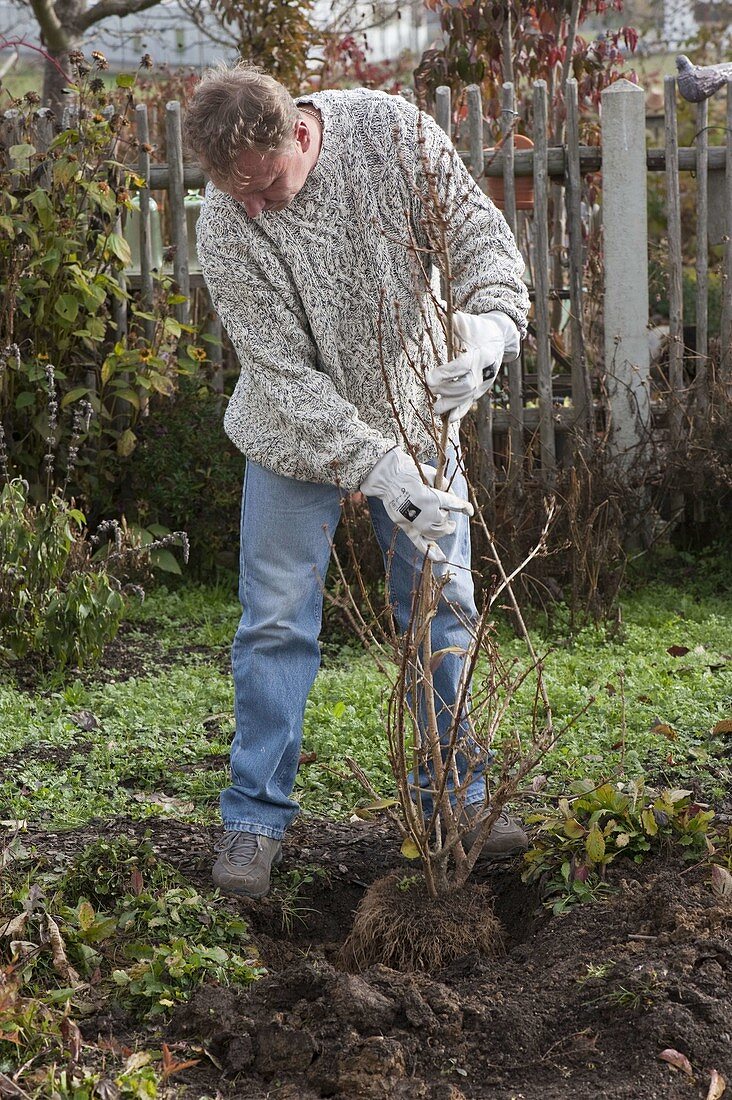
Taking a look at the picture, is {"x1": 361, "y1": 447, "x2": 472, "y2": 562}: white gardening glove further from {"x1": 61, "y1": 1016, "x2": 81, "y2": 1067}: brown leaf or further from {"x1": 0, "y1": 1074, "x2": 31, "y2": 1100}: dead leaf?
{"x1": 0, "y1": 1074, "x2": 31, "y2": 1100}: dead leaf

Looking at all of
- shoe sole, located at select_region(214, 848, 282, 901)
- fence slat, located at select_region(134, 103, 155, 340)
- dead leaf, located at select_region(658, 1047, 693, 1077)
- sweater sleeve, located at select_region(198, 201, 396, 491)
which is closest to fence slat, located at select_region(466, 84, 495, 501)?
fence slat, located at select_region(134, 103, 155, 340)

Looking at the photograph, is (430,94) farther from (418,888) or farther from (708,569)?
(418,888)

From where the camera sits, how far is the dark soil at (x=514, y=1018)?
2006mm

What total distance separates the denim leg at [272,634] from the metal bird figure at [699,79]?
11.3ft

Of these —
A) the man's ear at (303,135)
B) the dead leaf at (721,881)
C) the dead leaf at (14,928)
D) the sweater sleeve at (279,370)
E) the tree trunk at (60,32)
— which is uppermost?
the tree trunk at (60,32)

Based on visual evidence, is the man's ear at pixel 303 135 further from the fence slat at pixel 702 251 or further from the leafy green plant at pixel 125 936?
the fence slat at pixel 702 251

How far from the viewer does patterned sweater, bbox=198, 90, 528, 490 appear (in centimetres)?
265

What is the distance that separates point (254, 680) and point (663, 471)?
2909 millimetres

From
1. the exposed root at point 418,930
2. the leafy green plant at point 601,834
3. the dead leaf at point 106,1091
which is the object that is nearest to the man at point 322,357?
the leafy green plant at point 601,834

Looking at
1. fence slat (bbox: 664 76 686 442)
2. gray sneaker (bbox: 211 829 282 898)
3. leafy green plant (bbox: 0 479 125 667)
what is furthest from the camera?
fence slat (bbox: 664 76 686 442)

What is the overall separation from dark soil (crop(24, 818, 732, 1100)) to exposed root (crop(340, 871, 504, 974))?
51 mm

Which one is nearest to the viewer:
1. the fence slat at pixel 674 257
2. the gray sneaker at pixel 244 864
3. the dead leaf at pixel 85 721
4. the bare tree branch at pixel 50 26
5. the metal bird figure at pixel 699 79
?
the gray sneaker at pixel 244 864

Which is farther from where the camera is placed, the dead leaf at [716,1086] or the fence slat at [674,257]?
the fence slat at [674,257]

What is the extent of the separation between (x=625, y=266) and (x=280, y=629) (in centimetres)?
320
